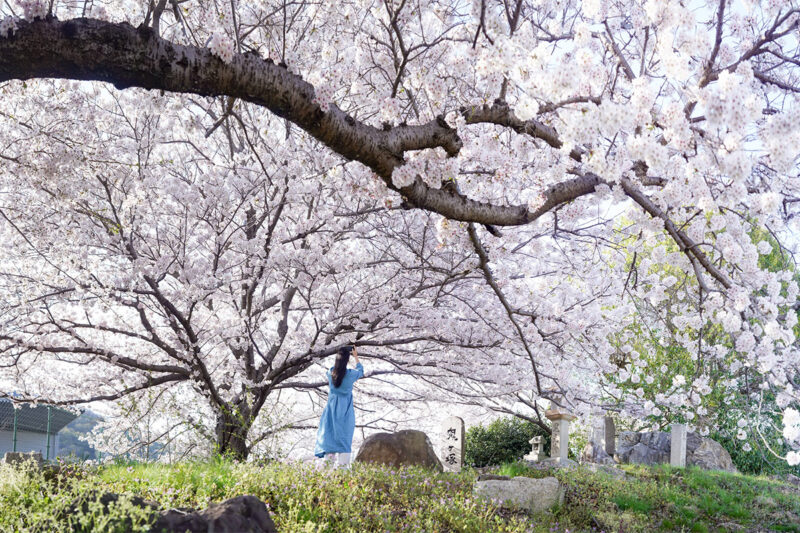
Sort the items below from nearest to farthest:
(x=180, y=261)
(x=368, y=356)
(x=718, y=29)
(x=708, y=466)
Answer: (x=718, y=29)
(x=180, y=261)
(x=368, y=356)
(x=708, y=466)

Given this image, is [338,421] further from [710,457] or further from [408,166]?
[710,457]

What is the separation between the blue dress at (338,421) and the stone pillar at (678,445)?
9.34m

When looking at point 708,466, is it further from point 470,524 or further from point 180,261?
point 180,261

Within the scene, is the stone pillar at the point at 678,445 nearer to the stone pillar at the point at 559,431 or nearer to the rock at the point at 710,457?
the rock at the point at 710,457

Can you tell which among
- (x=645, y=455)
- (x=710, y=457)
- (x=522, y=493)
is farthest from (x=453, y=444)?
(x=710, y=457)

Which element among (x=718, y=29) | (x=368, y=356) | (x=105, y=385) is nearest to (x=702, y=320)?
(x=718, y=29)

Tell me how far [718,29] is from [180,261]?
6.43 metres

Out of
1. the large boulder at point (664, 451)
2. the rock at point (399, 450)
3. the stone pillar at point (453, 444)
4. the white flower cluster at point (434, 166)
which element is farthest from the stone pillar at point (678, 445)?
the white flower cluster at point (434, 166)

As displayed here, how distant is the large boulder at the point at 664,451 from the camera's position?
14.8 metres

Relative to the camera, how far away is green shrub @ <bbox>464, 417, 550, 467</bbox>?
1504 centimetres

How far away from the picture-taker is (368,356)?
375 inches

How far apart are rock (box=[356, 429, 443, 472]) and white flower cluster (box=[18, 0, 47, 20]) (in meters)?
7.95

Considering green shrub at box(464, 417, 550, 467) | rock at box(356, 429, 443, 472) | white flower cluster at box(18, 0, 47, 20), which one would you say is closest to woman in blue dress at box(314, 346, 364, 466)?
rock at box(356, 429, 443, 472)

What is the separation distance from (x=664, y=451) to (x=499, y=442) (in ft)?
13.4
